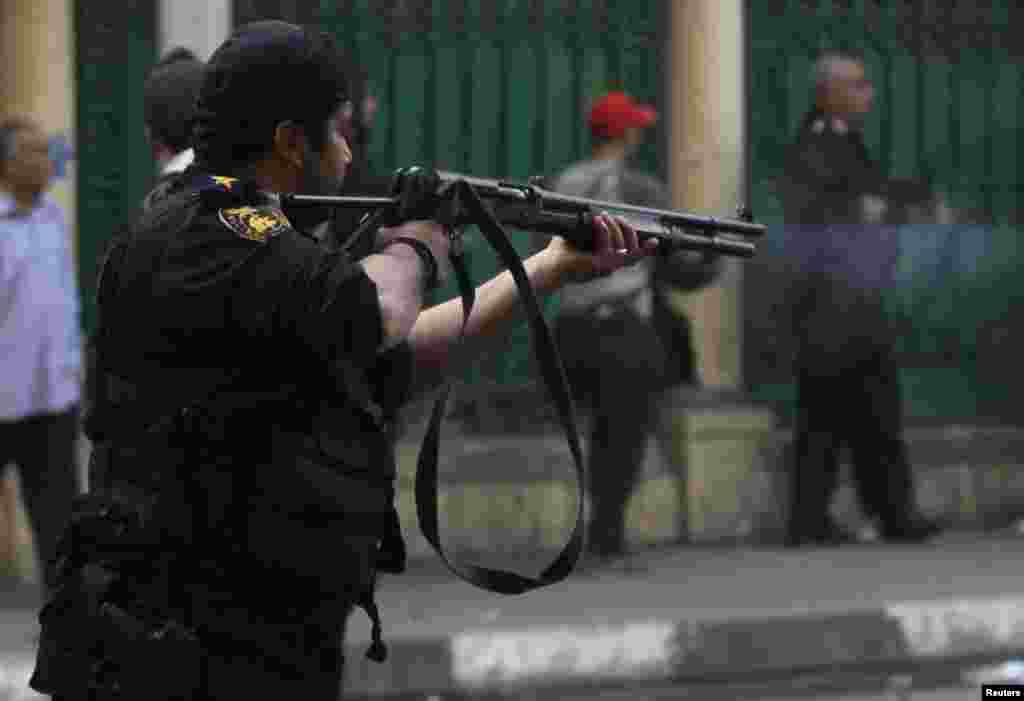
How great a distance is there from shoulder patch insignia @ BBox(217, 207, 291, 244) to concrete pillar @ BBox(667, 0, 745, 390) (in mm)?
6842

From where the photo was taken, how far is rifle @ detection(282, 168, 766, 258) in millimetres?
3201

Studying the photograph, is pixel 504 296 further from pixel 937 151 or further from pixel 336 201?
pixel 937 151

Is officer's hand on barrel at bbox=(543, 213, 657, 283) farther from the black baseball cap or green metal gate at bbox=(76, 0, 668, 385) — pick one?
green metal gate at bbox=(76, 0, 668, 385)

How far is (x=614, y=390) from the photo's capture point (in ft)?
29.4

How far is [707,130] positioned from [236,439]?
7040 mm

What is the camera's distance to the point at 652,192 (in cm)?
894

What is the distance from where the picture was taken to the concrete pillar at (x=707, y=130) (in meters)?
9.93

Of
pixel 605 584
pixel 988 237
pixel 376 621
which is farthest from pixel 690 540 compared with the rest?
pixel 376 621

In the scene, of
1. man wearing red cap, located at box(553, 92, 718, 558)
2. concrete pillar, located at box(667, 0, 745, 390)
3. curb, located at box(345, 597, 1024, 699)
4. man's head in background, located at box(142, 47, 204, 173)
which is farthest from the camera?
concrete pillar, located at box(667, 0, 745, 390)

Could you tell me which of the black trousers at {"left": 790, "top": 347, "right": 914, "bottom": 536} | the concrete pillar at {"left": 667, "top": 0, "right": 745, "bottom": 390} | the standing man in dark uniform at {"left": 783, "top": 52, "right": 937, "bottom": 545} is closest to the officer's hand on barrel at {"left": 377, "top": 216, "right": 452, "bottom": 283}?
the standing man in dark uniform at {"left": 783, "top": 52, "right": 937, "bottom": 545}

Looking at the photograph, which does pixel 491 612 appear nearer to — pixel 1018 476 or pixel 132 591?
pixel 1018 476

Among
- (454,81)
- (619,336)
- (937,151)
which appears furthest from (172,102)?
(937,151)

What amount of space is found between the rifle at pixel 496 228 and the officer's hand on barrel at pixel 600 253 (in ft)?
0.04

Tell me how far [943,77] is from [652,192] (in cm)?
204
